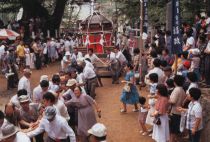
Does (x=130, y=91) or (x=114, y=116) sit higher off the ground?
(x=130, y=91)

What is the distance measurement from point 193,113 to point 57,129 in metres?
2.73

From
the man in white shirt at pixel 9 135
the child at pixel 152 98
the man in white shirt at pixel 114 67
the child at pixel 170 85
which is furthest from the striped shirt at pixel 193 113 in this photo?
the man in white shirt at pixel 114 67

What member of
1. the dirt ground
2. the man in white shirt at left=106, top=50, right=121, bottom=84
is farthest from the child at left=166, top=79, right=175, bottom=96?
the man in white shirt at left=106, top=50, right=121, bottom=84

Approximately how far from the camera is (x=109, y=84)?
16516mm

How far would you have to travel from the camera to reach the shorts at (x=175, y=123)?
8.31m

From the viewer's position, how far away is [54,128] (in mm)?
6246

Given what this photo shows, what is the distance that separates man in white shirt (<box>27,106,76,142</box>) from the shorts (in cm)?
284

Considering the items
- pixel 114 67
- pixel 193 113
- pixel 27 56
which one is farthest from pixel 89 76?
pixel 27 56

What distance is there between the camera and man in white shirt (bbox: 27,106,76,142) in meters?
6.03

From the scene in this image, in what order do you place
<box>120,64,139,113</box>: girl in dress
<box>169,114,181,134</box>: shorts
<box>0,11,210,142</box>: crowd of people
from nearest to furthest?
<box>0,11,210,142</box>: crowd of people → <box>169,114,181,134</box>: shorts → <box>120,64,139,113</box>: girl in dress

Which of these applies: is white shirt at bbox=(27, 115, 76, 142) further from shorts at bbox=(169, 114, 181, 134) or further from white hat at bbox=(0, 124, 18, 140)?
shorts at bbox=(169, 114, 181, 134)

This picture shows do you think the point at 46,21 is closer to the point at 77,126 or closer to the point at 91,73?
the point at 91,73

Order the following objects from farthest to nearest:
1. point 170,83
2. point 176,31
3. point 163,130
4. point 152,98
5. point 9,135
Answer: point 176,31
point 152,98
point 170,83
point 163,130
point 9,135

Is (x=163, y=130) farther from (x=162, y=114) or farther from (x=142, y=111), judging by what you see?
(x=142, y=111)
